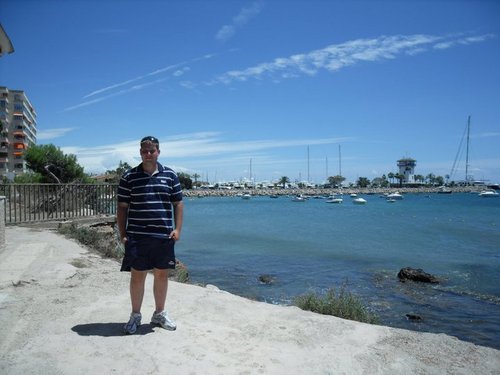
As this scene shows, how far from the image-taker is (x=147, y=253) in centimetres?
461

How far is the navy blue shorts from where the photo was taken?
458cm

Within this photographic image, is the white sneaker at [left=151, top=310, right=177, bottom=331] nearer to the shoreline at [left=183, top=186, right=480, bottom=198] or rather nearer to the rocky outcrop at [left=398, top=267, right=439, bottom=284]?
the rocky outcrop at [left=398, top=267, right=439, bottom=284]

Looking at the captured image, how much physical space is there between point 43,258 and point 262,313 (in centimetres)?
540

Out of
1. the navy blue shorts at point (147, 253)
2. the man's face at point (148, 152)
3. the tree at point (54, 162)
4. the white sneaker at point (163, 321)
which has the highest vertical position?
the tree at point (54, 162)

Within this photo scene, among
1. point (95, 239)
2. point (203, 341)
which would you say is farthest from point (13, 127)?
point (203, 341)

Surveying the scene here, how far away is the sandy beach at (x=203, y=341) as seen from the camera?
152 inches

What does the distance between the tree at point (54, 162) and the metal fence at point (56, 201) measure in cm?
1773

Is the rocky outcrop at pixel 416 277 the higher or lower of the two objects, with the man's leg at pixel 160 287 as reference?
lower

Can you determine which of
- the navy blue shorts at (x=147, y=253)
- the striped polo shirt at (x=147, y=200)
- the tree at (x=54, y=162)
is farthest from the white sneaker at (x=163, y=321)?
the tree at (x=54, y=162)

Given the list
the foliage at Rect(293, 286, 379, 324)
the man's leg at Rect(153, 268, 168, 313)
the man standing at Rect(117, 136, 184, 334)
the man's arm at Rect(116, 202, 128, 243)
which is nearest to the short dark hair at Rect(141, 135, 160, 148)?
the man standing at Rect(117, 136, 184, 334)

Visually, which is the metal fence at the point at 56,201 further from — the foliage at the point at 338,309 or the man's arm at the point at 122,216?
the foliage at the point at 338,309

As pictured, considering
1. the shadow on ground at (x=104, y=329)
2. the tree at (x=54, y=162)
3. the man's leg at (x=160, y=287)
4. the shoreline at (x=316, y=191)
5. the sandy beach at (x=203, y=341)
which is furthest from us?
the shoreline at (x=316, y=191)

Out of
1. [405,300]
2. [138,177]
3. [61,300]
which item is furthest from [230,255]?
[138,177]

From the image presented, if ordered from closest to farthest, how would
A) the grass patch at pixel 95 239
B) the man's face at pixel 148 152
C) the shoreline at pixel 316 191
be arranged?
the man's face at pixel 148 152
the grass patch at pixel 95 239
the shoreline at pixel 316 191
